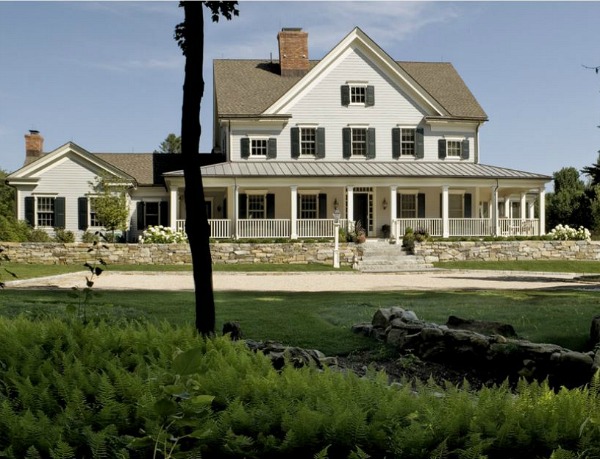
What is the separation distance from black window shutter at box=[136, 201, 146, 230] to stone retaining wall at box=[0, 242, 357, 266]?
7631mm

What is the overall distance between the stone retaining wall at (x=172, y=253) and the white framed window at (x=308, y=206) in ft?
18.4

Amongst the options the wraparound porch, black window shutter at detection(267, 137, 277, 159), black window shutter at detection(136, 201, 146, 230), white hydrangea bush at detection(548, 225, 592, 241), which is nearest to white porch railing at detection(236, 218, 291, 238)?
the wraparound porch

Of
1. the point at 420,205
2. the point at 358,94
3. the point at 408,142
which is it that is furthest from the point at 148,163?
the point at 420,205

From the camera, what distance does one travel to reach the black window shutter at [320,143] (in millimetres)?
36250

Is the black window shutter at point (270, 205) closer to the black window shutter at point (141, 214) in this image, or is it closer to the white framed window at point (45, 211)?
the black window shutter at point (141, 214)

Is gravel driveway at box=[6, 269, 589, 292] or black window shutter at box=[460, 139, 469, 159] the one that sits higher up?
black window shutter at box=[460, 139, 469, 159]

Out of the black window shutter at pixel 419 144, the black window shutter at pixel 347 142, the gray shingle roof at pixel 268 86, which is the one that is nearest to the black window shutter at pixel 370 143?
the black window shutter at pixel 347 142

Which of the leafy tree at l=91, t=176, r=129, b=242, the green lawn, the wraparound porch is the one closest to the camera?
the green lawn

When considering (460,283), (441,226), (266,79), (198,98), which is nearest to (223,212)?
(266,79)

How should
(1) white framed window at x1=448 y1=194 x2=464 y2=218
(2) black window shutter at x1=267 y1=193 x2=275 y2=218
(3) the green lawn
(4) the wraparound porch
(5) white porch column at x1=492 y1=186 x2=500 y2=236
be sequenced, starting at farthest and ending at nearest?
1. (1) white framed window at x1=448 y1=194 x2=464 y2=218
2. (2) black window shutter at x1=267 y1=193 x2=275 y2=218
3. (5) white porch column at x1=492 y1=186 x2=500 y2=236
4. (4) the wraparound porch
5. (3) the green lawn

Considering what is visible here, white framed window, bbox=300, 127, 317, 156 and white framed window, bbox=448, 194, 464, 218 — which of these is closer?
white framed window, bbox=300, 127, 317, 156

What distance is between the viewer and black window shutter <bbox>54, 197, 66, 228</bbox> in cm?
3628

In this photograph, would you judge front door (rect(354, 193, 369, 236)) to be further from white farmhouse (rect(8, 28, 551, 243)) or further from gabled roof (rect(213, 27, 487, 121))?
gabled roof (rect(213, 27, 487, 121))

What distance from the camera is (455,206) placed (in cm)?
3756
